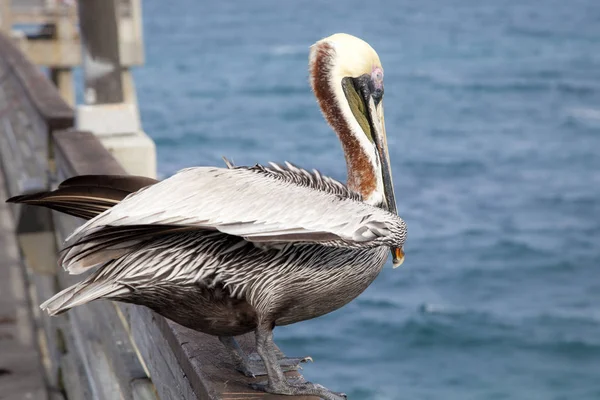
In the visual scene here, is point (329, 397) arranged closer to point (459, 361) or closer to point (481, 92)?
point (459, 361)

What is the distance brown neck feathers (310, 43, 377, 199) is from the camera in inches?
94.8

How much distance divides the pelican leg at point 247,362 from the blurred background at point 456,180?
13.5ft

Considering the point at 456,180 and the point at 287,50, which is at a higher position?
the point at 456,180

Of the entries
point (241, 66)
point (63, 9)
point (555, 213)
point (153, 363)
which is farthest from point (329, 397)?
point (241, 66)

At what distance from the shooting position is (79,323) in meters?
3.52

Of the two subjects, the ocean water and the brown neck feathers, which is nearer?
the brown neck feathers

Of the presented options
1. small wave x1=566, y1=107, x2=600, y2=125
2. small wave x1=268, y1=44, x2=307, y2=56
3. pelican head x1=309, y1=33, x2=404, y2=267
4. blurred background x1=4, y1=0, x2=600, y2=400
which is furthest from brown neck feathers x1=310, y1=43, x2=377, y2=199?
small wave x1=268, y1=44, x2=307, y2=56

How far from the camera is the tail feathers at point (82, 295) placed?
6.76 feet

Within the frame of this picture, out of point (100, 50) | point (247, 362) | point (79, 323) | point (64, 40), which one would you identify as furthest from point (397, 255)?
point (64, 40)

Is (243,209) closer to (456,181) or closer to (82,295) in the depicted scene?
(82,295)

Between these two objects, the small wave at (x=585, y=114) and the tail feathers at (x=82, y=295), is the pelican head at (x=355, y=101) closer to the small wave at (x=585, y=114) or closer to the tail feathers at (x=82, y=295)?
the tail feathers at (x=82, y=295)

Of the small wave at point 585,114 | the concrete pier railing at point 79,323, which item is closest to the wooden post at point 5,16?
the concrete pier railing at point 79,323

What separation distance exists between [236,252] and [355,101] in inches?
22.6

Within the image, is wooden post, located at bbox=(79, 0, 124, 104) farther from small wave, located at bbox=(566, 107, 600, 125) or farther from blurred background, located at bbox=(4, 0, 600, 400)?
small wave, located at bbox=(566, 107, 600, 125)
